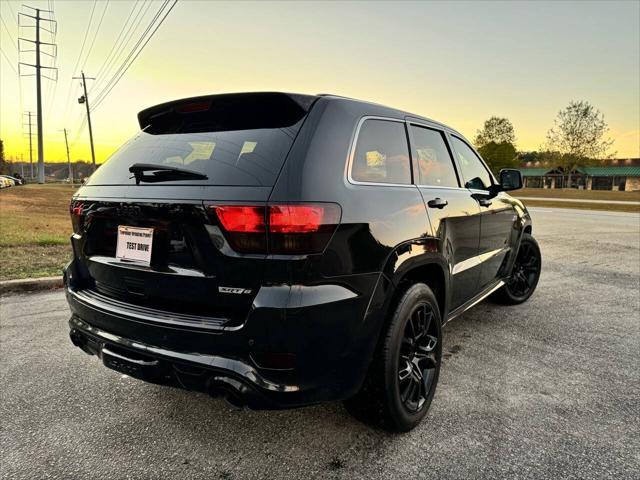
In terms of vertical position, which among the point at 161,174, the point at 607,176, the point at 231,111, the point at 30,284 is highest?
the point at 607,176

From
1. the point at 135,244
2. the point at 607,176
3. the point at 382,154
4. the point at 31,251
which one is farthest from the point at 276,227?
the point at 607,176

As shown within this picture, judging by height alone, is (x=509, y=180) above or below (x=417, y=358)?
above

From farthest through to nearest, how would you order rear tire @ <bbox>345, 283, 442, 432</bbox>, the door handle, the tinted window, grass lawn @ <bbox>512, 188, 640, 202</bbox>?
1. grass lawn @ <bbox>512, 188, 640, 202</bbox>
2. the door handle
3. rear tire @ <bbox>345, 283, 442, 432</bbox>
4. the tinted window

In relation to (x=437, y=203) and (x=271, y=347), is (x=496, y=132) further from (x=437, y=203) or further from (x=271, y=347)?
(x=271, y=347)

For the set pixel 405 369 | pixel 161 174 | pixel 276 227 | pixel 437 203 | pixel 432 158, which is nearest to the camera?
pixel 276 227

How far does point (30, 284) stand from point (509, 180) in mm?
5549

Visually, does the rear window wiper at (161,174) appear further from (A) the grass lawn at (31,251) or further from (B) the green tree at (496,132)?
(B) the green tree at (496,132)

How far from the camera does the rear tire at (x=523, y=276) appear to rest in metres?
4.84

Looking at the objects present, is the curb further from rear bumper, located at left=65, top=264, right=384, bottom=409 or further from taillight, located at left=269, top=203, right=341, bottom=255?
taillight, located at left=269, top=203, right=341, bottom=255

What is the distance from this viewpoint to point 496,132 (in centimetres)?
8388

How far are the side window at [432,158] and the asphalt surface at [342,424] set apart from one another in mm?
1398

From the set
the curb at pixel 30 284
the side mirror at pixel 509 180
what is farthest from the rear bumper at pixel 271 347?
the curb at pixel 30 284

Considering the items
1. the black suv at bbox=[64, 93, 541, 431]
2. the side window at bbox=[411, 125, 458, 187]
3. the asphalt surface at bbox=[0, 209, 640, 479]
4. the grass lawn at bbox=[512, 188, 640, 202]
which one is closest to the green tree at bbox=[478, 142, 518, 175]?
the grass lawn at bbox=[512, 188, 640, 202]

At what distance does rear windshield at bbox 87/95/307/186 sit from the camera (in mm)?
1948
